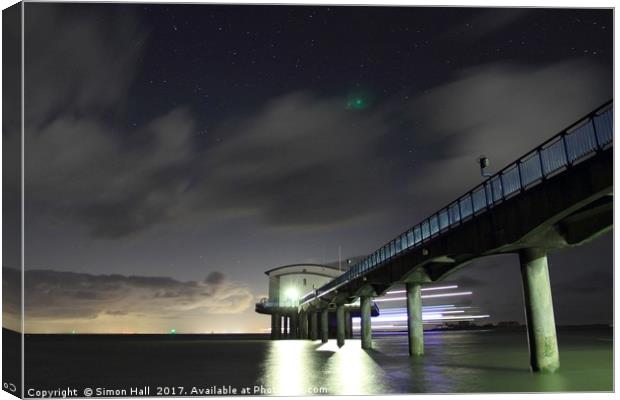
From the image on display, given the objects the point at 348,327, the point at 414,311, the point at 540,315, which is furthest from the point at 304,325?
the point at 540,315

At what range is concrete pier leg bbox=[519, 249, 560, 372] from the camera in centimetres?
2119

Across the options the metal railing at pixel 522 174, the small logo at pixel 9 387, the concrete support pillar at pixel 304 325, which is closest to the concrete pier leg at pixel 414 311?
the metal railing at pixel 522 174

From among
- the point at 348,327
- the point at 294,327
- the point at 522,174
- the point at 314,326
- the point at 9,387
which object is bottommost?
the point at 348,327

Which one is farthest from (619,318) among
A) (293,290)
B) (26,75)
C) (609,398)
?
(293,290)

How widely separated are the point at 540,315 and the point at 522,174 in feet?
17.4

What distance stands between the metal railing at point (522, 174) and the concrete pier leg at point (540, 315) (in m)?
2.78

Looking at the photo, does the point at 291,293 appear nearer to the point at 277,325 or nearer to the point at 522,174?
the point at 277,325

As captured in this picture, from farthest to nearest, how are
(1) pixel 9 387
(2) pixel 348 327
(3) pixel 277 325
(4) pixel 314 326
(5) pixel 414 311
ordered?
(2) pixel 348 327 → (3) pixel 277 325 → (4) pixel 314 326 → (5) pixel 414 311 → (1) pixel 9 387

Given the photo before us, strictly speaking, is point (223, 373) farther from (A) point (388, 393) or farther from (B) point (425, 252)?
(A) point (388, 393)

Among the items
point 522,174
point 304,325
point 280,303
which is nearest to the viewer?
point 522,174

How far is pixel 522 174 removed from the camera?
66.8ft

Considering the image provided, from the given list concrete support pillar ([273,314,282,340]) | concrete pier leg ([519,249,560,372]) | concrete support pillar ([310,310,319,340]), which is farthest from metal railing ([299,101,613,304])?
concrete support pillar ([273,314,282,340])

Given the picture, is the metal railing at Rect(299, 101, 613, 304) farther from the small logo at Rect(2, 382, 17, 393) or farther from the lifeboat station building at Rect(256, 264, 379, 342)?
the lifeboat station building at Rect(256, 264, 379, 342)

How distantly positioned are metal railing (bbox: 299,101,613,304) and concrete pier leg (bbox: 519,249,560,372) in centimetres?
278
